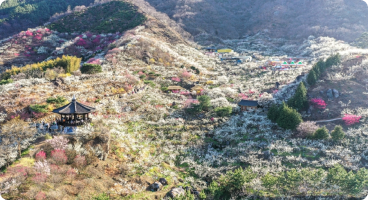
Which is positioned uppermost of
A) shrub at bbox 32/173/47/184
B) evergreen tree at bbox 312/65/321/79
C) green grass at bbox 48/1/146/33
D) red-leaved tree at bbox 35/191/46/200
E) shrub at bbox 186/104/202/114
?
green grass at bbox 48/1/146/33

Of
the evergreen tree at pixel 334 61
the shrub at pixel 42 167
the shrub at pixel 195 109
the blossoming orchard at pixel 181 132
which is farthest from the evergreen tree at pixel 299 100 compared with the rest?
the shrub at pixel 42 167

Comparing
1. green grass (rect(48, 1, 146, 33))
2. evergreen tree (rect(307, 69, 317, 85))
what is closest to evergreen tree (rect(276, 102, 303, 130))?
evergreen tree (rect(307, 69, 317, 85))

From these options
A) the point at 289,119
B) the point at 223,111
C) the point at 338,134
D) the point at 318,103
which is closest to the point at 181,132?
the point at 223,111

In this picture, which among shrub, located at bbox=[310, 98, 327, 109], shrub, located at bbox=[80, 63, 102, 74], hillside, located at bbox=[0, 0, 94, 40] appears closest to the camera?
shrub, located at bbox=[310, 98, 327, 109]

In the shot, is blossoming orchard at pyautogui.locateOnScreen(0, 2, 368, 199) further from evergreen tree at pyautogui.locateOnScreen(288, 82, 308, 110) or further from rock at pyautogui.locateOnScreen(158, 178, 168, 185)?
evergreen tree at pyautogui.locateOnScreen(288, 82, 308, 110)

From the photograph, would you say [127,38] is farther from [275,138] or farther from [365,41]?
[365,41]

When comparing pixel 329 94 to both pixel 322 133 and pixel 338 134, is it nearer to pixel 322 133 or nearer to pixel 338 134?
pixel 338 134

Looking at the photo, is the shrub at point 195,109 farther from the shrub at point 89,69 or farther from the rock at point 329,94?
the shrub at point 89,69

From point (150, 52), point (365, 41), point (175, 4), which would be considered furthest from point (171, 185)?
point (175, 4)
